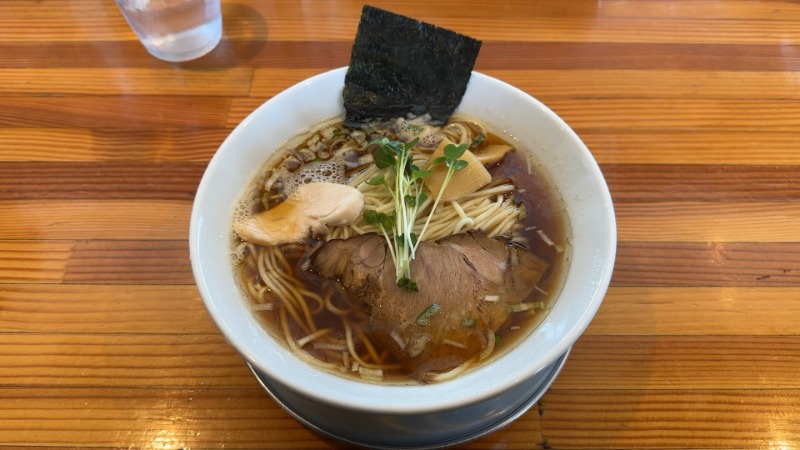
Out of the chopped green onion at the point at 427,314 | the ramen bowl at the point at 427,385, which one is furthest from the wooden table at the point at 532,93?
the chopped green onion at the point at 427,314

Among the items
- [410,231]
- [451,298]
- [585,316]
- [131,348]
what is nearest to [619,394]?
[585,316]

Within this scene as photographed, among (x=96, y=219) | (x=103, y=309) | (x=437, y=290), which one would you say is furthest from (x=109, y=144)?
(x=437, y=290)

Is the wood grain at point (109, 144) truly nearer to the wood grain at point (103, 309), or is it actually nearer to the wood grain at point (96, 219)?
the wood grain at point (96, 219)

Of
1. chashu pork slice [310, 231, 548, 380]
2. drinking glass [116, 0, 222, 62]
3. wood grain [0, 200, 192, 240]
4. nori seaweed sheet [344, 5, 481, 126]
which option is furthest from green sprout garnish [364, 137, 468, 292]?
drinking glass [116, 0, 222, 62]

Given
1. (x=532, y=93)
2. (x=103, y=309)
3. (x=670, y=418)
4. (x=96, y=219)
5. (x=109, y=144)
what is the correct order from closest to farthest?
(x=670, y=418), (x=103, y=309), (x=96, y=219), (x=109, y=144), (x=532, y=93)

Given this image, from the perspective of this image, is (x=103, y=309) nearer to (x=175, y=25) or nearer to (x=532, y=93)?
(x=175, y=25)

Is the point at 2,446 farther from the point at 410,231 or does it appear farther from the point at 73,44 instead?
the point at 73,44
